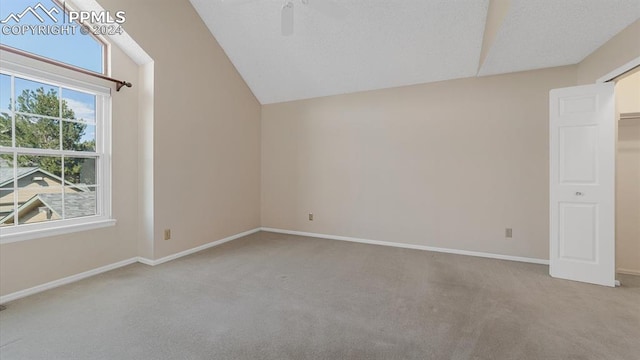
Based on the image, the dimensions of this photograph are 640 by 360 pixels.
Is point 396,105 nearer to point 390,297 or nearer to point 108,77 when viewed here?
point 390,297

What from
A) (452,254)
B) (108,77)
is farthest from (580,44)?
(108,77)

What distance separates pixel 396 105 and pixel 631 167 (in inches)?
110

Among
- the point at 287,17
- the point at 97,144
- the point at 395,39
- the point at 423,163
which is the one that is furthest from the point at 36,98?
the point at 423,163

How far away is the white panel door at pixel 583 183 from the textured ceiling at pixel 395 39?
1.94ft

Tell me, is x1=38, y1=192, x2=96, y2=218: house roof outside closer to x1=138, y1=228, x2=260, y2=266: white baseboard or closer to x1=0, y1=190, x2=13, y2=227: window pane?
x1=0, y1=190, x2=13, y2=227: window pane

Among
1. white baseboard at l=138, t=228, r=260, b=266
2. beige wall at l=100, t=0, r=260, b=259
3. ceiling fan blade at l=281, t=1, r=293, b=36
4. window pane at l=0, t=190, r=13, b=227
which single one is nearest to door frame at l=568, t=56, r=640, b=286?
ceiling fan blade at l=281, t=1, r=293, b=36

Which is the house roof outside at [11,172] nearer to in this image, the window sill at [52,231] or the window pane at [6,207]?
the window pane at [6,207]

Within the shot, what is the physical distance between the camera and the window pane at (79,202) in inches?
107

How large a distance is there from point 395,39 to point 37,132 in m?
3.95

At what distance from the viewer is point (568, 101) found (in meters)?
2.81

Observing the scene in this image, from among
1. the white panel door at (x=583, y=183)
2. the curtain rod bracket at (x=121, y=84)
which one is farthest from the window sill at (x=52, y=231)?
the white panel door at (x=583, y=183)

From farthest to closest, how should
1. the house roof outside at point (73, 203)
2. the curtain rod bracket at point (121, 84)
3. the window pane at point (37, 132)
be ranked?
the curtain rod bracket at point (121, 84)
the house roof outside at point (73, 203)
the window pane at point (37, 132)

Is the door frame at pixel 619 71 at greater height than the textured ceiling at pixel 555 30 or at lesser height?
lesser

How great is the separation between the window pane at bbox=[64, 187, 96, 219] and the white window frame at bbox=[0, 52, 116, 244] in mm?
45
